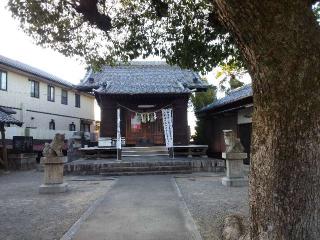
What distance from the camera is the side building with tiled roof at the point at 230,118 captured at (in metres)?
19.9

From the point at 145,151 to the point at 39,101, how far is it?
38.2 ft

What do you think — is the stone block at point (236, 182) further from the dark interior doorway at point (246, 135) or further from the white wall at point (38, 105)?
the white wall at point (38, 105)

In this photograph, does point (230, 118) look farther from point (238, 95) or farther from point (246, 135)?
point (246, 135)

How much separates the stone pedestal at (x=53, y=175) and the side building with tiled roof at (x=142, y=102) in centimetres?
1058

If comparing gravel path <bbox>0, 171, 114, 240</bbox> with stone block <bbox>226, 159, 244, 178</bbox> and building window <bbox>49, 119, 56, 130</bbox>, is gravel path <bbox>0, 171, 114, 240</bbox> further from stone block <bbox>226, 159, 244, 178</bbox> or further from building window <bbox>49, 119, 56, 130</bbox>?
building window <bbox>49, 119, 56, 130</bbox>

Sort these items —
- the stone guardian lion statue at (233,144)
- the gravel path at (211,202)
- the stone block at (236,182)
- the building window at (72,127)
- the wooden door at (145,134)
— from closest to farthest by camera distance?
the gravel path at (211,202), the stone block at (236,182), the stone guardian lion statue at (233,144), the wooden door at (145,134), the building window at (72,127)

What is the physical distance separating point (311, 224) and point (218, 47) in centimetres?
627

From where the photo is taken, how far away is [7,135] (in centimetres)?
2595

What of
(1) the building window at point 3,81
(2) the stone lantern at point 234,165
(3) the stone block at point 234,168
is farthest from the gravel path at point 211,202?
(1) the building window at point 3,81

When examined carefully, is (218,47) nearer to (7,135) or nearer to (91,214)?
(91,214)

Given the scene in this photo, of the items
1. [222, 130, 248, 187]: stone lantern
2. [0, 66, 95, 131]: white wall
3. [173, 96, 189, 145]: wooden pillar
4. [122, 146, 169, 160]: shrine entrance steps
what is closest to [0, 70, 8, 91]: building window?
[0, 66, 95, 131]: white wall

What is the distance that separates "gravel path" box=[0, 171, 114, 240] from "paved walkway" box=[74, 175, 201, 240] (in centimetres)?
46

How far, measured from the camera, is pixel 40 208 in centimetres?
951

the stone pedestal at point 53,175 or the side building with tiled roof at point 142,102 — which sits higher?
the side building with tiled roof at point 142,102
